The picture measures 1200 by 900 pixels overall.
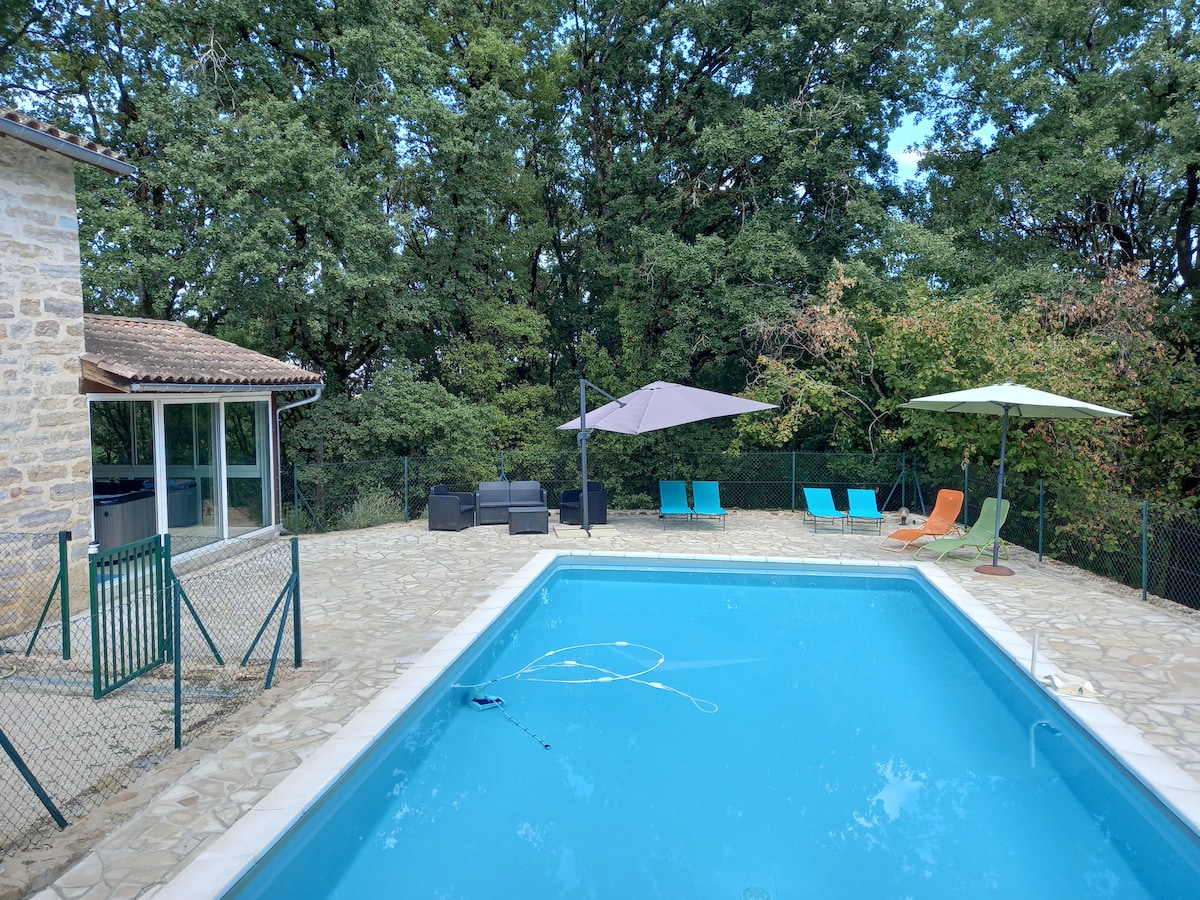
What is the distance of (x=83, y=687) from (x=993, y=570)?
10.3 m

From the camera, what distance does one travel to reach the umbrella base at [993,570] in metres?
10.2

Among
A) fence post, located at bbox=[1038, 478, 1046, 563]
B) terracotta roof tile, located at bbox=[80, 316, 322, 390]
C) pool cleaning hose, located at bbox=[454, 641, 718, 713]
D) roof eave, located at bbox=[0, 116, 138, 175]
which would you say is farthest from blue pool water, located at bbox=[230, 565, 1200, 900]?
roof eave, located at bbox=[0, 116, 138, 175]

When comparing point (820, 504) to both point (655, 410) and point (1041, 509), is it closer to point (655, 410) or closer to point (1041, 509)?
point (655, 410)

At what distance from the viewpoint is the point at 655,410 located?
504 inches

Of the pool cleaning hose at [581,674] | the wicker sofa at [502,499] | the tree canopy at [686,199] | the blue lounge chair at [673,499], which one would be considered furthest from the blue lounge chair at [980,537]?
the wicker sofa at [502,499]

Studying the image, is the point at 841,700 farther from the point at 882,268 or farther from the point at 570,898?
the point at 882,268

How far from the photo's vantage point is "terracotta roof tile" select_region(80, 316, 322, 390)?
826 centimetres

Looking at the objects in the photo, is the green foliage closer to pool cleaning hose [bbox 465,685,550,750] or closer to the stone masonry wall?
the stone masonry wall

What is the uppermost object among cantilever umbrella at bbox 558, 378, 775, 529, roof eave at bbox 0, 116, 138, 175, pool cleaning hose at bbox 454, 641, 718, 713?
roof eave at bbox 0, 116, 138, 175

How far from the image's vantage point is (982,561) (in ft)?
36.8

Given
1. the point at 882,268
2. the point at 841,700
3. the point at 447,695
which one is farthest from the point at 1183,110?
the point at 447,695

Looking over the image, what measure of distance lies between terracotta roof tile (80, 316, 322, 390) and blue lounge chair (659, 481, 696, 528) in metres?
6.48

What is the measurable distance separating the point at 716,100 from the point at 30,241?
14.4 metres

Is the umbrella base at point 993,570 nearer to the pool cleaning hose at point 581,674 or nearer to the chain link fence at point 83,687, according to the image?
the pool cleaning hose at point 581,674
